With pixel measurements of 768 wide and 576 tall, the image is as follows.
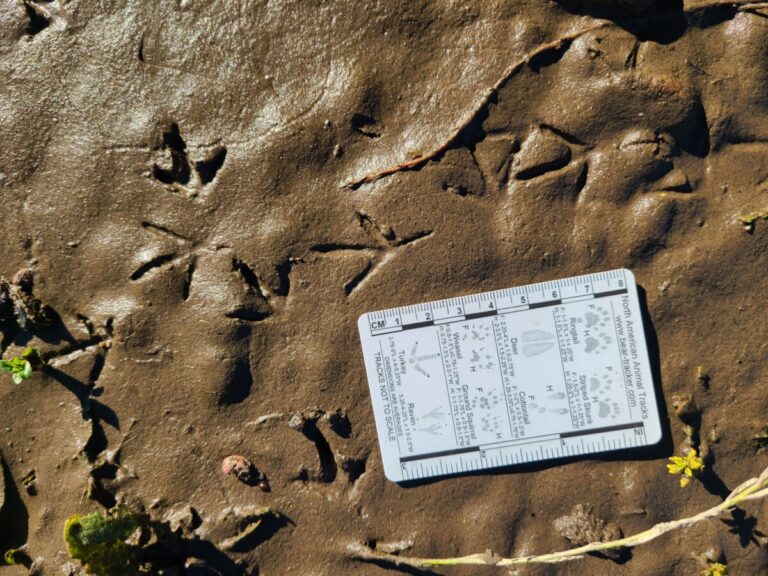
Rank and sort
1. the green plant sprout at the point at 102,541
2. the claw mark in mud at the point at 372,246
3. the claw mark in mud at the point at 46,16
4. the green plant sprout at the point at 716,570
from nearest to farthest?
the green plant sprout at the point at 102,541
the green plant sprout at the point at 716,570
the claw mark in mud at the point at 372,246
the claw mark in mud at the point at 46,16

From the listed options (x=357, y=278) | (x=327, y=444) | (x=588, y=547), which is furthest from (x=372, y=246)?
(x=588, y=547)

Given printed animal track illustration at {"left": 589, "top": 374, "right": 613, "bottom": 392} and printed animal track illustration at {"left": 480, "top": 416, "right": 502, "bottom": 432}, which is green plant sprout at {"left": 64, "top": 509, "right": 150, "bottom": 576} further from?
printed animal track illustration at {"left": 589, "top": 374, "right": 613, "bottom": 392}

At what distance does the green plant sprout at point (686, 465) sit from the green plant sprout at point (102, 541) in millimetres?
2840

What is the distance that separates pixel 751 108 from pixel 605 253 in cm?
107

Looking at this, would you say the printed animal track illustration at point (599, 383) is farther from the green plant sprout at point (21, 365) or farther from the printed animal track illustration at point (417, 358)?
the green plant sprout at point (21, 365)

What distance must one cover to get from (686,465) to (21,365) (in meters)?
3.58

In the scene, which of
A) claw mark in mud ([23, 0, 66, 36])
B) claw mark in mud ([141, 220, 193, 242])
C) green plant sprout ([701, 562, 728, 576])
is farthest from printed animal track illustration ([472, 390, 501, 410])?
claw mark in mud ([23, 0, 66, 36])

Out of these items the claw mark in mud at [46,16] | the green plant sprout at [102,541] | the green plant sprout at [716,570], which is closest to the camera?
the green plant sprout at [102,541]

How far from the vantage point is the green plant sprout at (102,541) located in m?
2.85

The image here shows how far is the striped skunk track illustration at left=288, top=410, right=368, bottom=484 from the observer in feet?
10.2

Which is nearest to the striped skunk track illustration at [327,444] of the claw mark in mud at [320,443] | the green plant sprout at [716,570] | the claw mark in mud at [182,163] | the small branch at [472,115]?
the claw mark in mud at [320,443]

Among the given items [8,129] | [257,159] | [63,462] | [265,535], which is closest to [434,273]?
[257,159]

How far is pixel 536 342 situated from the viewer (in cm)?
311

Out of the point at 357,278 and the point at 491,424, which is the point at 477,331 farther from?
the point at 357,278
